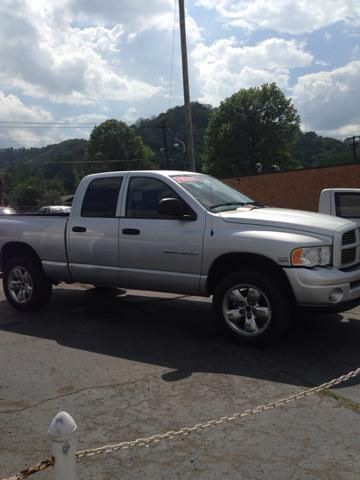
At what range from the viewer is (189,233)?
5.65m

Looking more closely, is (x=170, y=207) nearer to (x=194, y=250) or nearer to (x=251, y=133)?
(x=194, y=250)

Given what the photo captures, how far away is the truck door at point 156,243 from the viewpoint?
566 centimetres

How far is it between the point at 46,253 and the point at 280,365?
365 cm

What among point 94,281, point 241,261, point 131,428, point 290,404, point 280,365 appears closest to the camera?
point 131,428

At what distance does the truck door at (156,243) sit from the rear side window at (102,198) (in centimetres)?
21

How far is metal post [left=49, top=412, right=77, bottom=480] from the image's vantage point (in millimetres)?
2119

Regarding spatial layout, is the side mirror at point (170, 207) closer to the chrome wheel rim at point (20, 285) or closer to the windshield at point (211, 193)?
the windshield at point (211, 193)

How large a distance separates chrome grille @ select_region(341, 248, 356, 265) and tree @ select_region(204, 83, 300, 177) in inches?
1984

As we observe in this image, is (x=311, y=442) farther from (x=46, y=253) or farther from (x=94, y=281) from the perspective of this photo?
(x=46, y=253)

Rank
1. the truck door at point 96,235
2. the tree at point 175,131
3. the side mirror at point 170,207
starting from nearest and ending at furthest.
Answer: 1. the side mirror at point 170,207
2. the truck door at point 96,235
3. the tree at point 175,131

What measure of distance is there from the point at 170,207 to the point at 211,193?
74 centimetres

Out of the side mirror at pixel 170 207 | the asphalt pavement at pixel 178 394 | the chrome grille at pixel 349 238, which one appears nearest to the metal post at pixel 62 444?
the asphalt pavement at pixel 178 394

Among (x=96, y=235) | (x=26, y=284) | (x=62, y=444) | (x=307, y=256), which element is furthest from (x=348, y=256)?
(x=26, y=284)

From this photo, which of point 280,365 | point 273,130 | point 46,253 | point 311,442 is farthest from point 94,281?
point 273,130
